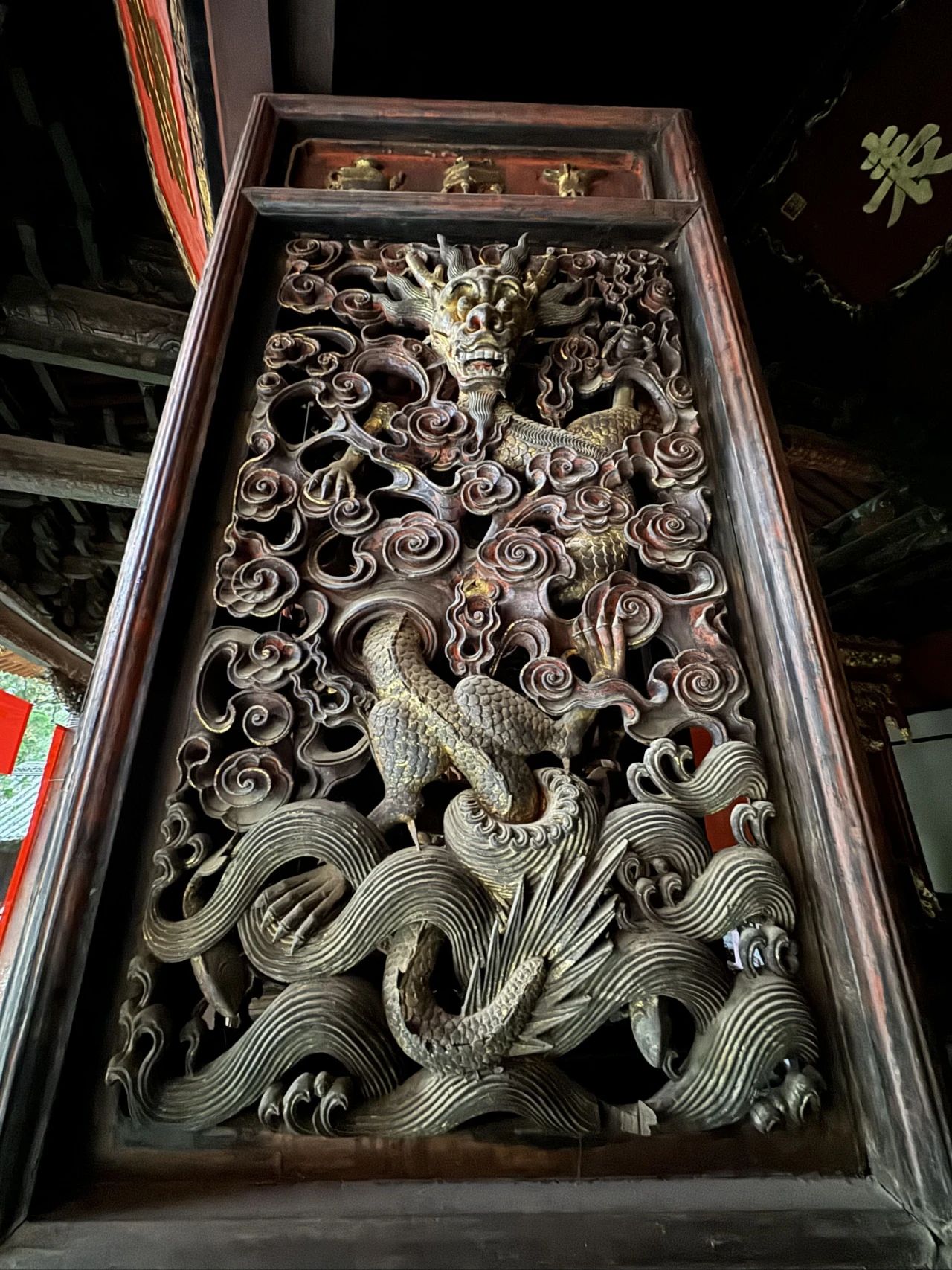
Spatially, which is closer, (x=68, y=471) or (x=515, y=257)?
(x=515, y=257)

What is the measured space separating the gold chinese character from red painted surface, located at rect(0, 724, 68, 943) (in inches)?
158

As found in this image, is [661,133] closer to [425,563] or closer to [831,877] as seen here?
[425,563]

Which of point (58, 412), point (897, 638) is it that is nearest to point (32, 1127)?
point (58, 412)

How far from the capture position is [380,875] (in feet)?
3.00

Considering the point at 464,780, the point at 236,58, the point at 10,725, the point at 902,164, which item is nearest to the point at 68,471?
the point at 10,725

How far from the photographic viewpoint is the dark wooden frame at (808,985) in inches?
28.0

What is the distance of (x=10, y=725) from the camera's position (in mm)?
4031

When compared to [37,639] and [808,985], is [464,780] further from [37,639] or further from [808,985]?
[37,639]

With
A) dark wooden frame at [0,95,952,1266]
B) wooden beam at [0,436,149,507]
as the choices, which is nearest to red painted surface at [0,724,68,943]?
wooden beam at [0,436,149,507]

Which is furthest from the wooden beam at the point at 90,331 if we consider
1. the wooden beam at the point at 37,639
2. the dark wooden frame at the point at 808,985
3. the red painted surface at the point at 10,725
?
the red painted surface at the point at 10,725

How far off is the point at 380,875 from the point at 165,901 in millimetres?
284

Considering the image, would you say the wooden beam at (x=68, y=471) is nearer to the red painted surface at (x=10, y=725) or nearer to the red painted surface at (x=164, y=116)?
the red painted surface at (x=164, y=116)

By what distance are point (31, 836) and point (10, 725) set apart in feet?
2.67

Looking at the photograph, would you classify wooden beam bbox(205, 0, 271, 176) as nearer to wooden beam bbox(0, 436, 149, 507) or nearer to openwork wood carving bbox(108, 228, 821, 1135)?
openwork wood carving bbox(108, 228, 821, 1135)
